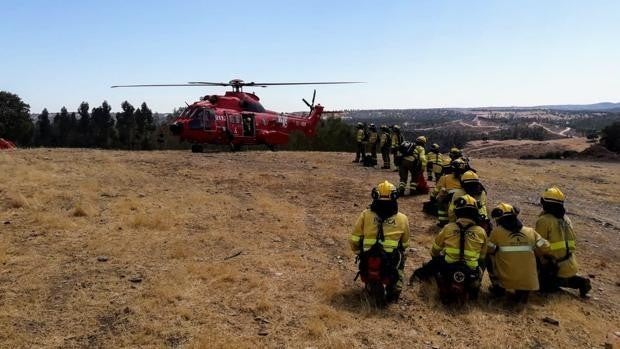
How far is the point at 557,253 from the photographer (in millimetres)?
7828

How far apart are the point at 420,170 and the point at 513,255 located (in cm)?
802

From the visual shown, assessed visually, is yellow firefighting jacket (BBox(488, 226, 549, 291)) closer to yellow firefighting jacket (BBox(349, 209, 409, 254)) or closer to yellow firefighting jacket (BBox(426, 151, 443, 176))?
yellow firefighting jacket (BBox(349, 209, 409, 254))

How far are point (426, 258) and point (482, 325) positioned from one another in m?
3.13

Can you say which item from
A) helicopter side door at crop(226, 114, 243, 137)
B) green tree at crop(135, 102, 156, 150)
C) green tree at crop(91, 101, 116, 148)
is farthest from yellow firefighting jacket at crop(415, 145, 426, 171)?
green tree at crop(91, 101, 116, 148)

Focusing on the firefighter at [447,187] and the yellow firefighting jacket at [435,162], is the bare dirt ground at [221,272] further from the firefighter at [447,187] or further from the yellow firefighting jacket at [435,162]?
the yellow firefighting jacket at [435,162]

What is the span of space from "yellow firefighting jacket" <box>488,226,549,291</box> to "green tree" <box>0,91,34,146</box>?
54.5m

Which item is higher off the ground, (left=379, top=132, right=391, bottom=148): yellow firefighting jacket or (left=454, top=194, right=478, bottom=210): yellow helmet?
(left=379, top=132, right=391, bottom=148): yellow firefighting jacket

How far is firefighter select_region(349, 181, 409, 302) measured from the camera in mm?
7090

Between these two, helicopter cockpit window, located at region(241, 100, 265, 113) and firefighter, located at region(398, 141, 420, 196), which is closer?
firefighter, located at region(398, 141, 420, 196)

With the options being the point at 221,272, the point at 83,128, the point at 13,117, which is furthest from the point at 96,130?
the point at 221,272

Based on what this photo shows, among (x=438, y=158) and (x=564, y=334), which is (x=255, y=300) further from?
(x=438, y=158)

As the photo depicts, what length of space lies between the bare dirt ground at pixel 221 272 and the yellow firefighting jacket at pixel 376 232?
2.79 feet

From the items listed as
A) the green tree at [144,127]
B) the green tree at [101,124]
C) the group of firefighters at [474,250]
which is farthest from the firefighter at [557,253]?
the green tree at [101,124]

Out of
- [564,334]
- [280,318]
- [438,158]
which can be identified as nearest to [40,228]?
[280,318]
